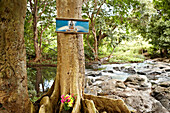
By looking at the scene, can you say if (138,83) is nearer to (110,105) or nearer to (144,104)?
(144,104)

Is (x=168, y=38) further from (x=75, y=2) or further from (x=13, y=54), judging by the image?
(x=13, y=54)

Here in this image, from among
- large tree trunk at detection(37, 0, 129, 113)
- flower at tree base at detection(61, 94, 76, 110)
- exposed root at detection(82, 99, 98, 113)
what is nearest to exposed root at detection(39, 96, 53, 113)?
large tree trunk at detection(37, 0, 129, 113)

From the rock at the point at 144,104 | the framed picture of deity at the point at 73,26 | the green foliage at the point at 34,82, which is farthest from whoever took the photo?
the green foliage at the point at 34,82

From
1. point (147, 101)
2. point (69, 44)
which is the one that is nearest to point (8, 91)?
point (69, 44)

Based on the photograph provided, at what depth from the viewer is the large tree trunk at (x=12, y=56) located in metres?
1.94

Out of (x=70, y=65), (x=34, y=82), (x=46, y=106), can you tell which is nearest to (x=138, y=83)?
(x=70, y=65)

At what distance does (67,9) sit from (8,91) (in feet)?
5.96

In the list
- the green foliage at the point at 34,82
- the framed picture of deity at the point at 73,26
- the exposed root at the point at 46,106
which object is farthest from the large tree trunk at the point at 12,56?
the green foliage at the point at 34,82

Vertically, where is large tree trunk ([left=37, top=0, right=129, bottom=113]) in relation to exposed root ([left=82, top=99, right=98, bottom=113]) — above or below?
above

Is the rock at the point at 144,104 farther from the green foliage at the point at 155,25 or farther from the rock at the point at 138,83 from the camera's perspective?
the green foliage at the point at 155,25

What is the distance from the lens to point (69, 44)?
2449 millimetres

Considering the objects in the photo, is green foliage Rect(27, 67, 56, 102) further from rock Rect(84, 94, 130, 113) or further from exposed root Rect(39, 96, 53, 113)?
rock Rect(84, 94, 130, 113)

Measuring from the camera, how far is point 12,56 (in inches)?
79.0

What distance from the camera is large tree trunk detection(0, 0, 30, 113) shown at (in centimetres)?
194
